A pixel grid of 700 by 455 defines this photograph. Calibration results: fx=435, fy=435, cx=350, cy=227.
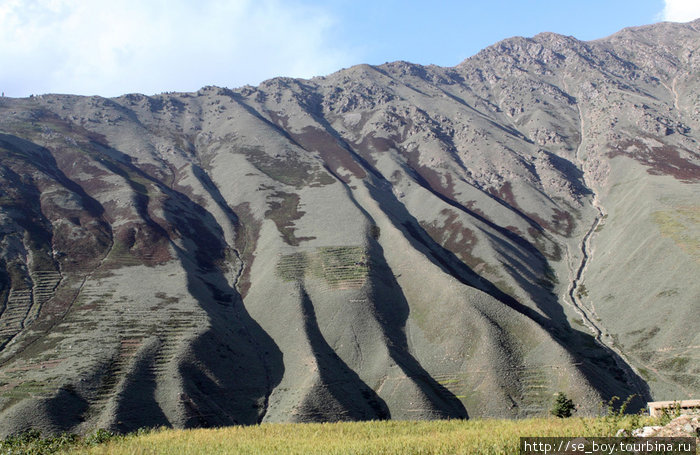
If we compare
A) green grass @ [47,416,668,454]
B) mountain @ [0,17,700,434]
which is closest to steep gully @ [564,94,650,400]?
mountain @ [0,17,700,434]

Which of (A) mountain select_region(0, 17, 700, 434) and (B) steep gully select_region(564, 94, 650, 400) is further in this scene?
(B) steep gully select_region(564, 94, 650, 400)

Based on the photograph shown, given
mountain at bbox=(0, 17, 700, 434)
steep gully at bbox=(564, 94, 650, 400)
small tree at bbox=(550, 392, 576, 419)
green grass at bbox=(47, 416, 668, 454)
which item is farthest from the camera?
steep gully at bbox=(564, 94, 650, 400)

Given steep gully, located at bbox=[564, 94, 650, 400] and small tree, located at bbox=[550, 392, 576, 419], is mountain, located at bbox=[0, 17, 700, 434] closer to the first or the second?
steep gully, located at bbox=[564, 94, 650, 400]

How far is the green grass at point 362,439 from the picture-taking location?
68.2ft

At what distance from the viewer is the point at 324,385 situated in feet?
331

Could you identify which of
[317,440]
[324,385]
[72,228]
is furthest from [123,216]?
[317,440]

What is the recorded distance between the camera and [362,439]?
2681cm

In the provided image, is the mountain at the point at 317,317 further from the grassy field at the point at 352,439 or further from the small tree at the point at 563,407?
the grassy field at the point at 352,439

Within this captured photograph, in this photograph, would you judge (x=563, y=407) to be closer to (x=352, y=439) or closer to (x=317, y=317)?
(x=317, y=317)

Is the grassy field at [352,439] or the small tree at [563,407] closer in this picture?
the grassy field at [352,439]

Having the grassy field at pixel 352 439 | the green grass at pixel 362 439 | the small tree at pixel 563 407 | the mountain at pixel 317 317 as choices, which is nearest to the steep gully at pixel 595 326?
the mountain at pixel 317 317

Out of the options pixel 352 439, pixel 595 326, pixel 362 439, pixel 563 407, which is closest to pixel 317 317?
pixel 563 407

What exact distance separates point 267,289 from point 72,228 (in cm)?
8518

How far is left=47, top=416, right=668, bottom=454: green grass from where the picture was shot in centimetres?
2078
